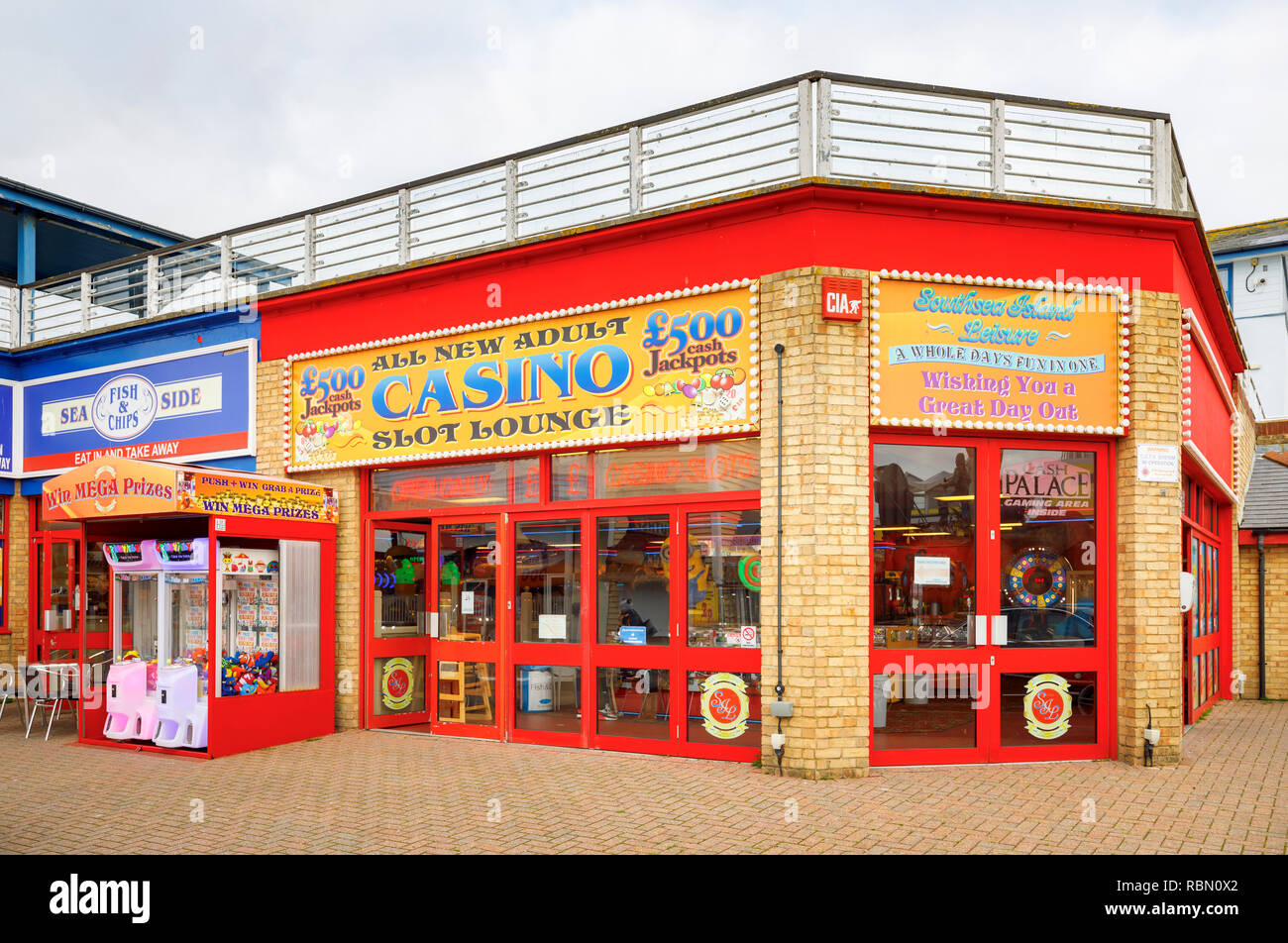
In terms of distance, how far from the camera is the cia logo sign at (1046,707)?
912 cm

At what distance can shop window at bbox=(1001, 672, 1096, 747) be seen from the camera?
9086 mm

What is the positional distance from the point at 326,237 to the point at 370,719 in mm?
5646

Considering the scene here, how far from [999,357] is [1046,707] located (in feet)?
10.5

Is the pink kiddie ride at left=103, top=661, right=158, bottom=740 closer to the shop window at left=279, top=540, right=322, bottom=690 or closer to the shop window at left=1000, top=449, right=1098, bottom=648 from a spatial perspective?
the shop window at left=279, top=540, right=322, bottom=690

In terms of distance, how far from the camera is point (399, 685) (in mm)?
11594

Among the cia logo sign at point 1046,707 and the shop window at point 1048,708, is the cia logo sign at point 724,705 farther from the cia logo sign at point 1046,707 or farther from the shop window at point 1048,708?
the cia logo sign at point 1046,707

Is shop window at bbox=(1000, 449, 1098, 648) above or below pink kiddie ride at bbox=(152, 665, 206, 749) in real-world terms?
above

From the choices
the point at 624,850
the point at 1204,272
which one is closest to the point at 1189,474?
the point at 1204,272

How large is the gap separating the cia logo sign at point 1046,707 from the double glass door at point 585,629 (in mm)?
2483

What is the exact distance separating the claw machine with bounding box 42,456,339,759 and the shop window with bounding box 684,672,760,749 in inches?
168

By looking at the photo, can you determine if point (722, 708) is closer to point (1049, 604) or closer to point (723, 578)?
point (723, 578)


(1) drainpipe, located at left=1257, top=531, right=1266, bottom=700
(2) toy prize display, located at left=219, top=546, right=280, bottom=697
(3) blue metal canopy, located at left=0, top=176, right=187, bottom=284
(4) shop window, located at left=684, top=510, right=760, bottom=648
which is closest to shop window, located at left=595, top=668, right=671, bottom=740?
(4) shop window, located at left=684, top=510, right=760, bottom=648

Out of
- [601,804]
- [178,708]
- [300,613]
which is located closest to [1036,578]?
[601,804]

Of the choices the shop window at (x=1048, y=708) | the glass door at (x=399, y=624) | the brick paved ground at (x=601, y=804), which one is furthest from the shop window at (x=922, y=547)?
the glass door at (x=399, y=624)
